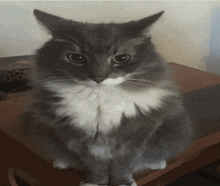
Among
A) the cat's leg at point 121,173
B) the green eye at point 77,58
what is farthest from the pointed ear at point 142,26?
the cat's leg at point 121,173

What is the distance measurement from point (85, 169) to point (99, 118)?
→ 143 mm

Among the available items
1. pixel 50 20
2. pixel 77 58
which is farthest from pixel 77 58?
pixel 50 20

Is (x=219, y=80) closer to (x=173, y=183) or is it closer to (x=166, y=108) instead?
(x=166, y=108)

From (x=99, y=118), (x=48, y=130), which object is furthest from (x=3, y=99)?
(x=99, y=118)

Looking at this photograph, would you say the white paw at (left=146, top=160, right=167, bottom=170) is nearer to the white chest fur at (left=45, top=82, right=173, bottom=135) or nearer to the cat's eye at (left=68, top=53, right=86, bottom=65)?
the white chest fur at (left=45, top=82, right=173, bottom=135)

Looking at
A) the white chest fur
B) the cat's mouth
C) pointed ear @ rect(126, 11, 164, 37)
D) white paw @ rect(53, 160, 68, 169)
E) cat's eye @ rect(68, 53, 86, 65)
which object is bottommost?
white paw @ rect(53, 160, 68, 169)

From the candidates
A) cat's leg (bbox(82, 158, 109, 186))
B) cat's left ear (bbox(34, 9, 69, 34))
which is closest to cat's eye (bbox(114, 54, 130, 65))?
cat's left ear (bbox(34, 9, 69, 34))

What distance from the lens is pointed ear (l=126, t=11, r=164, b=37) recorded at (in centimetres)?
46

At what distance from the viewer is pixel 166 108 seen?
0.52 meters

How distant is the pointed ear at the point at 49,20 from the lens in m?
0.47

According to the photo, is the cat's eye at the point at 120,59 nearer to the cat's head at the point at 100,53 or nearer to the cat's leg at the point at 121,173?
the cat's head at the point at 100,53

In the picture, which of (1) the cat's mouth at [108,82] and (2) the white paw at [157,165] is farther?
(2) the white paw at [157,165]

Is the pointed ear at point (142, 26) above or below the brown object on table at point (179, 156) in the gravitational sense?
above

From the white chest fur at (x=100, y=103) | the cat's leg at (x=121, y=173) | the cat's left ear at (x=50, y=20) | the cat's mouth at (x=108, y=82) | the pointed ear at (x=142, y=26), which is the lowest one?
the cat's leg at (x=121, y=173)
